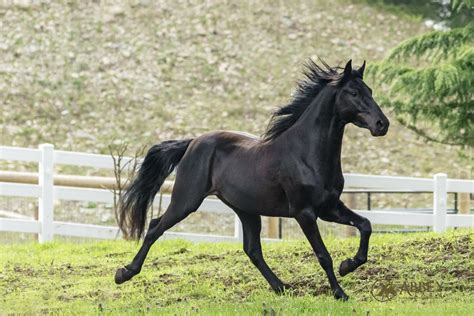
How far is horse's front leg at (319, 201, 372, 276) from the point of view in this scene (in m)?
7.99

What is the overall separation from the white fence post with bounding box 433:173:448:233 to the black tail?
5.31 m

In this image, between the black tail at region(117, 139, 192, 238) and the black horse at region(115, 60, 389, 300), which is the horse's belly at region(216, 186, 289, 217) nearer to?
the black horse at region(115, 60, 389, 300)

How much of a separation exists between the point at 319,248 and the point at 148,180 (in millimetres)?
2296

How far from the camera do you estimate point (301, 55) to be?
3541 cm

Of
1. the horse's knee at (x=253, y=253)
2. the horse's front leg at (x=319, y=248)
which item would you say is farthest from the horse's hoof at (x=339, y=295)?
the horse's knee at (x=253, y=253)

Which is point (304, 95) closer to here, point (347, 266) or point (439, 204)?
point (347, 266)

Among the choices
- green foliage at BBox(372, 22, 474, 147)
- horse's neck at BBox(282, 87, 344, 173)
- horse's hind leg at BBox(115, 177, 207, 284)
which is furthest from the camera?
green foliage at BBox(372, 22, 474, 147)

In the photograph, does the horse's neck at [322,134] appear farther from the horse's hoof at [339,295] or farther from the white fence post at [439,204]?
the white fence post at [439,204]

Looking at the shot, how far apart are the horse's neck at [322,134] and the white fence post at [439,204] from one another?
583 centimetres

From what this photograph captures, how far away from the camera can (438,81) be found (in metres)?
15.6

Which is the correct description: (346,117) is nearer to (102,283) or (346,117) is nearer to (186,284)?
(186,284)

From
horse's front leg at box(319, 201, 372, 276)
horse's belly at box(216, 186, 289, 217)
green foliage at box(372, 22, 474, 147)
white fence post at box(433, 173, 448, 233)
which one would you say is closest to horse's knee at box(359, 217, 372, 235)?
horse's front leg at box(319, 201, 372, 276)

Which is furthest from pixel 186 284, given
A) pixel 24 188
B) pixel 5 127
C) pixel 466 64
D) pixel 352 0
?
pixel 352 0

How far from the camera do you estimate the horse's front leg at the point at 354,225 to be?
26.2 ft
